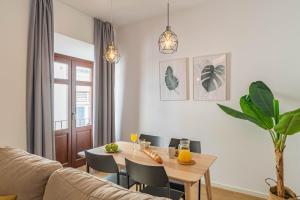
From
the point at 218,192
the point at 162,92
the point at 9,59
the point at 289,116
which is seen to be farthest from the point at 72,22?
the point at 218,192

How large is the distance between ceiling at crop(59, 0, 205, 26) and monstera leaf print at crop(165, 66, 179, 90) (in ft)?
3.30

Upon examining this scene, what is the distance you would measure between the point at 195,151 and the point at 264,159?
1.03 m

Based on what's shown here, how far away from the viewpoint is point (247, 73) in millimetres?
2795

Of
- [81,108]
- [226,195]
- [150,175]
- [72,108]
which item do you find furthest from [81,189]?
[81,108]

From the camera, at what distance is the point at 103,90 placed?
12.2 ft

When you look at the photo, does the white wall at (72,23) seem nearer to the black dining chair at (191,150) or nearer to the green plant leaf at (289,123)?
the black dining chair at (191,150)

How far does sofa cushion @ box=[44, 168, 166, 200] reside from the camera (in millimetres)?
999

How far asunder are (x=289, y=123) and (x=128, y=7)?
9.26 feet

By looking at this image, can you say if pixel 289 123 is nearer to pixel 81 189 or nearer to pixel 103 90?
pixel 81 189

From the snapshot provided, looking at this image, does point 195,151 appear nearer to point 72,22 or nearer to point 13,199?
point 13,199

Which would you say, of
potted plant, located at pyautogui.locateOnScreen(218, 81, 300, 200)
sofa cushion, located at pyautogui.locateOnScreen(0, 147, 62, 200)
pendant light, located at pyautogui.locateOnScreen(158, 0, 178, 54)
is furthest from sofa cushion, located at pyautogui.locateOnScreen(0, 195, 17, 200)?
potted plant, located at pyautogui.locateOnScreen(218, 81, 300, 200)

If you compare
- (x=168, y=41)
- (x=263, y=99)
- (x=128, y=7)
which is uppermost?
(x=128, y=7)

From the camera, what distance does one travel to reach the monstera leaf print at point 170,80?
337 cm

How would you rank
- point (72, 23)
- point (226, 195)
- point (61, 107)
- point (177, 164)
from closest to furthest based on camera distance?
point (177, 164) < point (226, 195) < point (72, 23) < point (61, 107)
